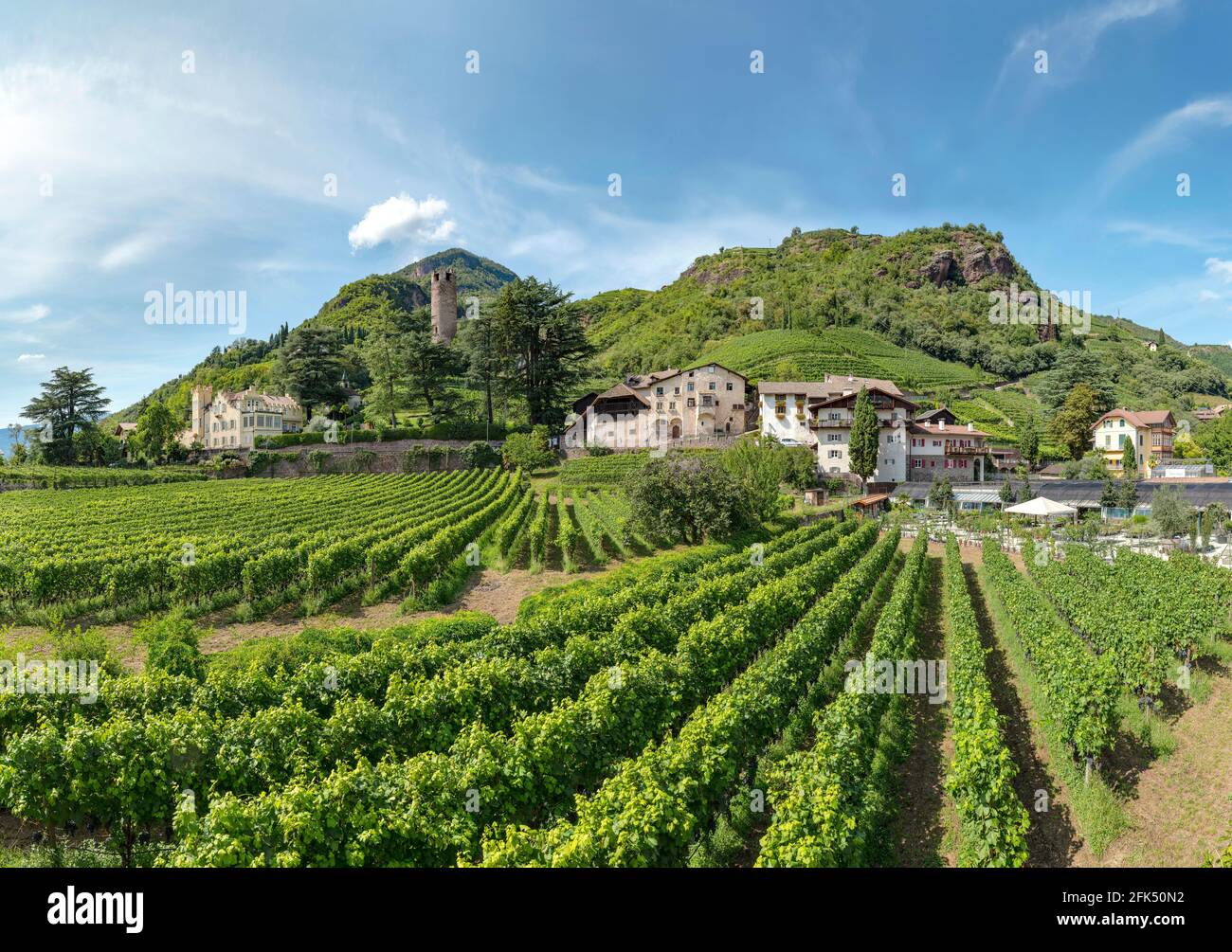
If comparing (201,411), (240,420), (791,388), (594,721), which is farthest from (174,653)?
(201,411)

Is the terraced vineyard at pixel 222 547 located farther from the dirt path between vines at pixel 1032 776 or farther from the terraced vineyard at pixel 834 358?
the terraced vineyard at pixel 834 358

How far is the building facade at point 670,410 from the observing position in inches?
2869

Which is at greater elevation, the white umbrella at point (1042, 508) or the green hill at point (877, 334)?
the green hill at point (877, 334)

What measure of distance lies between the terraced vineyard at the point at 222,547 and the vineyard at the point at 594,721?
20cm

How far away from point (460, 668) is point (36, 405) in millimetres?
83076

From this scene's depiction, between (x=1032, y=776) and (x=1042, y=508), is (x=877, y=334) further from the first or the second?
(x=1032, y=776)

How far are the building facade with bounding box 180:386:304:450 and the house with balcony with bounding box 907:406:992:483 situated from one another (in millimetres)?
75952

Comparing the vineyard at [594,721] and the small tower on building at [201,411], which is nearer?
the vineyard at [594,721]

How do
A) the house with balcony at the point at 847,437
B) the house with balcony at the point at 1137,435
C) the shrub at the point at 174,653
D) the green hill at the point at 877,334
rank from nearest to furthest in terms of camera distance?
the shrub at the point at 174,653 → the house with balcony at the point at 847,437 → the house with balcony at the point at 1137,435 → the green hill at the point at 877,334

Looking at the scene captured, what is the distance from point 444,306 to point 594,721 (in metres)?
122

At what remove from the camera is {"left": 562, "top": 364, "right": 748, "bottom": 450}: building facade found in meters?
72.9

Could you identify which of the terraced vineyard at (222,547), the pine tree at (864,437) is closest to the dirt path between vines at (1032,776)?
the terraced vineyard at (222,547)

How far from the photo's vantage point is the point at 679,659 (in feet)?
44.1
